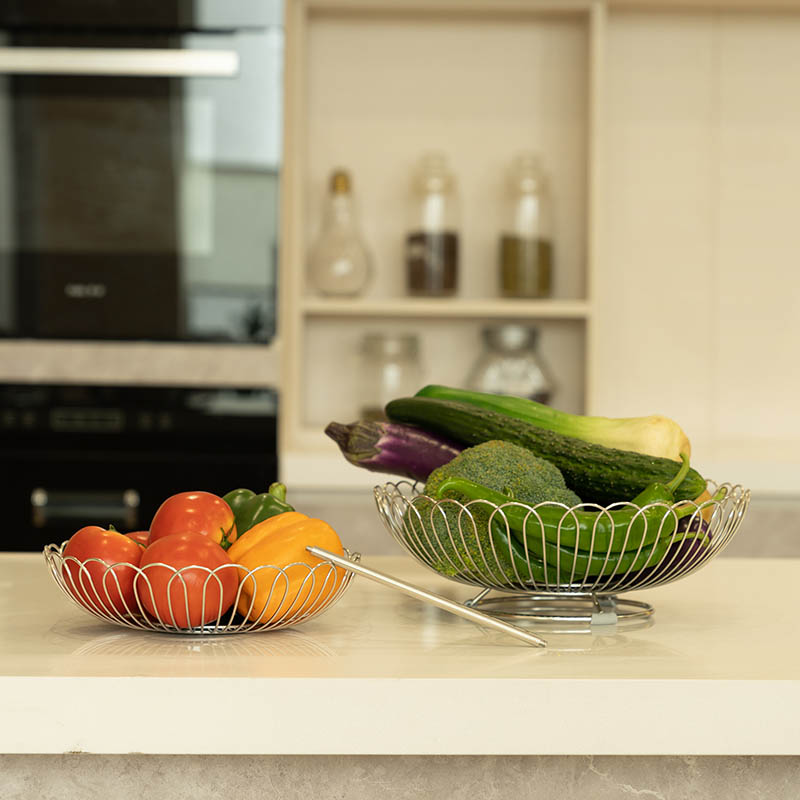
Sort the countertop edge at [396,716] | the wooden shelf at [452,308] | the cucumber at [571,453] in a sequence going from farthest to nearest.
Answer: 1. the wooden shelf at [452,308]
2. the cucumber at [571,453]
3. the countertop edge at [396,716]

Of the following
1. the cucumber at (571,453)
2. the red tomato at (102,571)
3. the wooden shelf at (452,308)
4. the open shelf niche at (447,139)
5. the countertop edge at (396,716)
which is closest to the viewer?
the countertop edge at (396,716)

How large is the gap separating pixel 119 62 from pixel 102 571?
1.51 metres

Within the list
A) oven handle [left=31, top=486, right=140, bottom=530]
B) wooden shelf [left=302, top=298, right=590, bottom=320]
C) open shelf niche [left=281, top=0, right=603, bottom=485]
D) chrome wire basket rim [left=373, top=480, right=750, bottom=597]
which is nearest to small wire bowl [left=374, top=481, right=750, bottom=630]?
chrome wire basket rim [left=373, top=480, right=750, bottom=597]

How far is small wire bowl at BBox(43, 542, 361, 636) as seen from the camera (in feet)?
2.44

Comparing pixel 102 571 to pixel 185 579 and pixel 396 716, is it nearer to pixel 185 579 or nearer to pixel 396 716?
pixel 185 579

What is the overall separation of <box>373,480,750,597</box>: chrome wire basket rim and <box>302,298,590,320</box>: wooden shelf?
1.39m

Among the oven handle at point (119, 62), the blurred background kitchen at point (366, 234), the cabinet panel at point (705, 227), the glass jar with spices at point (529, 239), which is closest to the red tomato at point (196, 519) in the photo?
the blurred background kitchen at point (366, 234)

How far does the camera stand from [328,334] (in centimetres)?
244

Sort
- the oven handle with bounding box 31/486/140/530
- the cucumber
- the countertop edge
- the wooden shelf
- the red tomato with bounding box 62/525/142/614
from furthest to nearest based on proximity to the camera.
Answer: the wooden shelf < the oven handle with bounding box 31/486/140/530 < the cucumber < the red tomato with bounding box 62/525/142/614 < the countertop edge

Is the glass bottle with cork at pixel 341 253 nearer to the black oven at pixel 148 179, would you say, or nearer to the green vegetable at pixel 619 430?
the black oven at pixel 148 179

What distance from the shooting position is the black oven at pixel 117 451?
201 centimetres

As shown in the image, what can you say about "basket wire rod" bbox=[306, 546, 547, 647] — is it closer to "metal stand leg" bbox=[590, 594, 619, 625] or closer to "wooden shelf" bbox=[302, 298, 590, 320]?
"metal stand leg" bbox=[590, 594, 619, 625]

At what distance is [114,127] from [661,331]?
48.0 inches

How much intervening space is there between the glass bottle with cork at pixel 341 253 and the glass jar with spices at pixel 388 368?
12 cm
